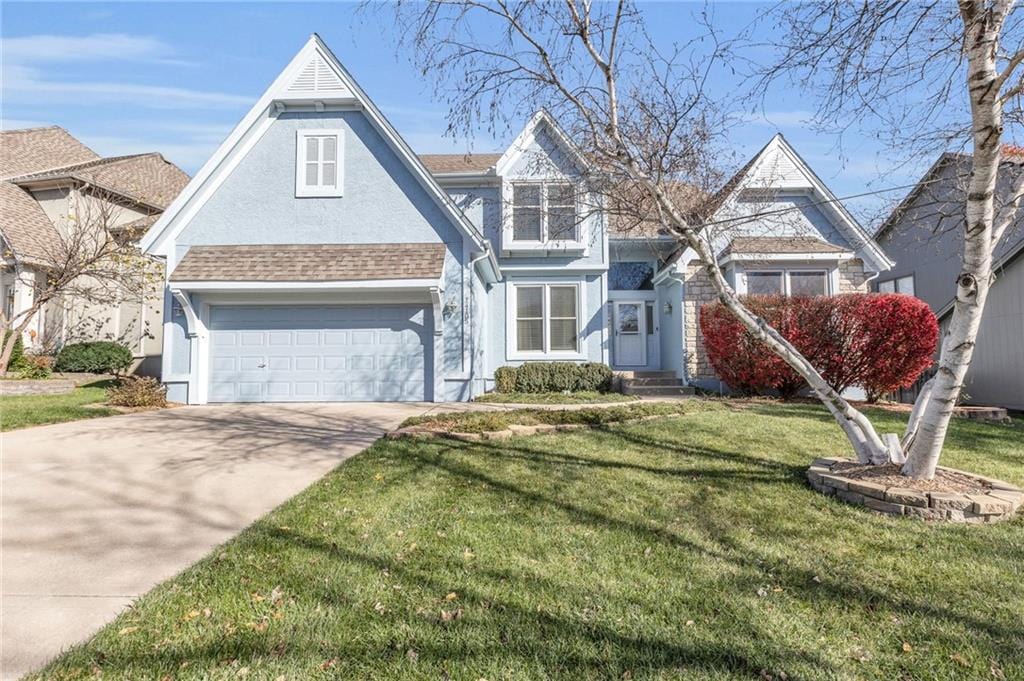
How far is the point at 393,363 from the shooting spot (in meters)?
11.9

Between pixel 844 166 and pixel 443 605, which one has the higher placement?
pixel 844 166

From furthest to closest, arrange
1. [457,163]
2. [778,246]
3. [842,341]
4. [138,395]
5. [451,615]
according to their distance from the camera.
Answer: [457,163], [778,246], [842,341], [138,395], [451,615]

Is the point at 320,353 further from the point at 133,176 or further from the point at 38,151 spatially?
the point at 38,151

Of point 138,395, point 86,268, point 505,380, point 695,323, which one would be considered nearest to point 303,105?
point 86,268

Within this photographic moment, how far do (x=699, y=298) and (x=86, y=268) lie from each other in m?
15.8

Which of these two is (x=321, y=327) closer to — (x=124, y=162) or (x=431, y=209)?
(x=431, y=209)

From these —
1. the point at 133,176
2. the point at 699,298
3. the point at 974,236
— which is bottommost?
the point at 974,236

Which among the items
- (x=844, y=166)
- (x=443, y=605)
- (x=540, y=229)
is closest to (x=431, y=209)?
(x=540, y=229)

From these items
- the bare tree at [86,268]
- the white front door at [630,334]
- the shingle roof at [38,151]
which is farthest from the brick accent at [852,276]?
the shingle roof at [38,151]

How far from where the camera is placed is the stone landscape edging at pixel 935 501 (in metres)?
4.10

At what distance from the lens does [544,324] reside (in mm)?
14648

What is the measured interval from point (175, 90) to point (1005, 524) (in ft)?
47.1

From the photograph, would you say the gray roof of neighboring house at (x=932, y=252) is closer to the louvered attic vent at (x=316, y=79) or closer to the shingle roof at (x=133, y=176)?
the louvered attic vent at (x=316, y=79)

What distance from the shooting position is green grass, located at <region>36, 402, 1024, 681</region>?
2373 mm
